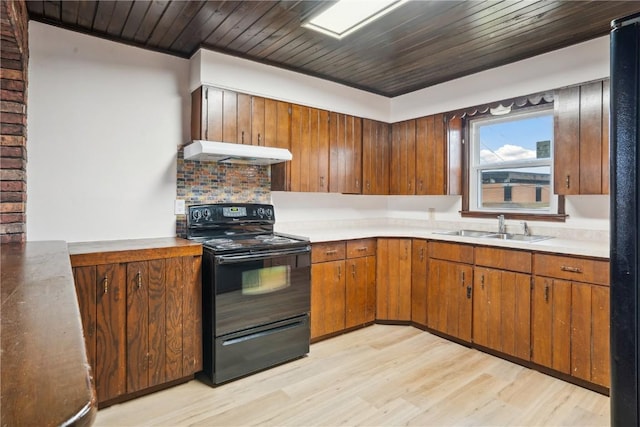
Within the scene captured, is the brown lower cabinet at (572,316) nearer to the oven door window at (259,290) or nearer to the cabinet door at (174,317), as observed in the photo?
the oven door window at (259,290)

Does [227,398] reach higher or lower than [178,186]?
lower

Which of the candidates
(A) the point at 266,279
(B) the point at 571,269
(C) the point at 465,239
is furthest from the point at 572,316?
(A) the point at 266,279

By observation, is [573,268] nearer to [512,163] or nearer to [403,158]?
[512,163]

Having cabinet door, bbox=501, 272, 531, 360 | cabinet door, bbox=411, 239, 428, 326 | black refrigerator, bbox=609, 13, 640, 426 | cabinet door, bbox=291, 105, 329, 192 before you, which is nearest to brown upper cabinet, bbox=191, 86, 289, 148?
cabinet door, bbox=291, 105, 329, 192

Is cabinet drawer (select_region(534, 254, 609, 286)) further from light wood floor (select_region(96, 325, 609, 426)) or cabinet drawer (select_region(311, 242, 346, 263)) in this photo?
cabinet drawer (select_region(311, 242, 346, 263))

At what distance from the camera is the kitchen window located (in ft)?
10.4

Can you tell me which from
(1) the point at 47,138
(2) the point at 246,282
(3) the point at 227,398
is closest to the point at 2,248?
(1) the point at 47,138

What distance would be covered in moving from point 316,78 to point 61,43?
77.0 inches

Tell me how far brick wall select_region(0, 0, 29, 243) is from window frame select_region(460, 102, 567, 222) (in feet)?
11.2

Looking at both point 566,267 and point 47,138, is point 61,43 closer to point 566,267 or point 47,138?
point 47,138

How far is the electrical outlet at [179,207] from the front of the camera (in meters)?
2.90

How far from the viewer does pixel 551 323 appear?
2537 mm

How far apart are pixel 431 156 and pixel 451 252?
41.8 inches

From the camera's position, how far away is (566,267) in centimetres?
246
